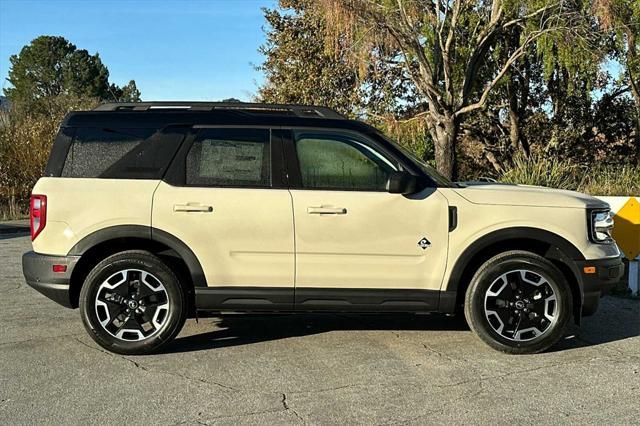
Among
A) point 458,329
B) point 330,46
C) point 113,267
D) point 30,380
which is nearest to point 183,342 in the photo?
point 113,267

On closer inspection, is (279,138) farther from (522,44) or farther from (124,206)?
(522,44)

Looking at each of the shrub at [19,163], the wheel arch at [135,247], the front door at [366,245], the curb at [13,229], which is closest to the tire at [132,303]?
the wheel arch at [135,247]

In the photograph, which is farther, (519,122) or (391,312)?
(519,122)

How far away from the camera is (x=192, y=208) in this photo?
199 inches

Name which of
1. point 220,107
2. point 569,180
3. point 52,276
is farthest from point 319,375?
point 569,180

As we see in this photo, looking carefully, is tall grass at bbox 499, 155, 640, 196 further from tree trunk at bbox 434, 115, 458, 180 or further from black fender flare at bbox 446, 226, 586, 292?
black fender flare at bbox 446, 226, 586, 292

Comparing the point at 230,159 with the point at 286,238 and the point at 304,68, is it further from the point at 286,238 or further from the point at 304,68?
the point at 304,68

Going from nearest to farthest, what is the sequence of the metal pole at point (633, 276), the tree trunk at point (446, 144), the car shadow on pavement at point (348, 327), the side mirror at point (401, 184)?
the side mirror at point (401, 184), the car shadow on pavement at point (348, 327), the metal pole at point (633, 276), the tree trunk at point (446, 144)

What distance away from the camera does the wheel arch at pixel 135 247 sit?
16.6ft

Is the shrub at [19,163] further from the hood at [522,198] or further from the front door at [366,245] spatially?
the hood at [522,198]

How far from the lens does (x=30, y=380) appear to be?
4551 mm

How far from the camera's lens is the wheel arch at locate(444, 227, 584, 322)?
5.07m

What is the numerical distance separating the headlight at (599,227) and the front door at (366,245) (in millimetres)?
1261

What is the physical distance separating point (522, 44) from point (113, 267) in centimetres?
1256
